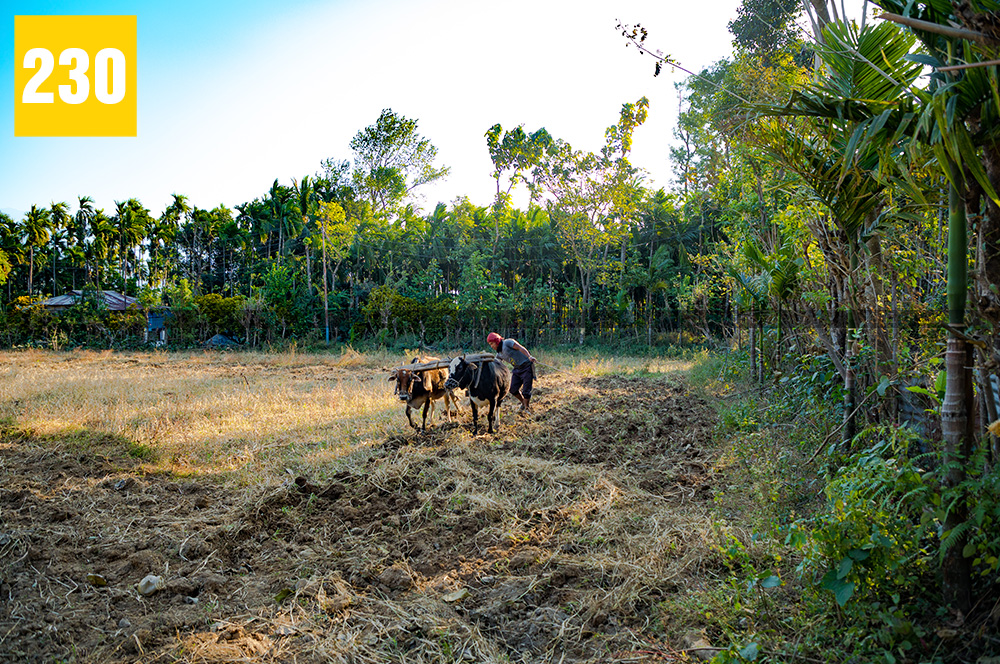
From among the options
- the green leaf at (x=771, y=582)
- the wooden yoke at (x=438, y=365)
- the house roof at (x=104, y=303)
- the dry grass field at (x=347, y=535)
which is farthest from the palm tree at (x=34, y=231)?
the green leaf at (x=771, y=582)

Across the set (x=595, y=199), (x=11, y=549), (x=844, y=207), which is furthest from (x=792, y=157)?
(x=595, y=199)

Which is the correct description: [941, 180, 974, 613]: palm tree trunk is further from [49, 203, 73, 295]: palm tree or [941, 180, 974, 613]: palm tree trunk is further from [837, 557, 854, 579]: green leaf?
[49, 203, 73, 295]: palm tree

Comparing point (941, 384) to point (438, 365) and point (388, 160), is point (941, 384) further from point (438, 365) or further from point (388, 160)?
point (388, 160)

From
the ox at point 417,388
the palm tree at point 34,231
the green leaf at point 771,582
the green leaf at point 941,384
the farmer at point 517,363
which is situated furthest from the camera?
the palm tree at point 34,231

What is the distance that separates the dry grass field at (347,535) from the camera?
3.29 meters

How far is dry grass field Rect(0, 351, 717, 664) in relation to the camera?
3289 mm

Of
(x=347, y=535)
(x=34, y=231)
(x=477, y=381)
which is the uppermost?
(x=34, y=231)

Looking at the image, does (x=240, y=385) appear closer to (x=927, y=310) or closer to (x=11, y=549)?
(x=11, y=549)

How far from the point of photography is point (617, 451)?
22.5ft

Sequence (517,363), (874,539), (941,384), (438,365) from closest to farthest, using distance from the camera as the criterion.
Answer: (874,539) → (941,384) → (438,365) → (517,363)

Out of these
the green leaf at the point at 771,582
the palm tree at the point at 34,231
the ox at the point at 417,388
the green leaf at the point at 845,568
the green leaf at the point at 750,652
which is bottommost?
the green leaf at the point at 750,652

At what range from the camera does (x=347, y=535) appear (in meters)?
4.72

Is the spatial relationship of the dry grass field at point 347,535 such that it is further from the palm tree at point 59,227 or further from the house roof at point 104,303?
the palm tree at point 59,227

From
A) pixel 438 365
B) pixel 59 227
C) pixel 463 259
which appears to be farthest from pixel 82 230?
pixel 438 365
